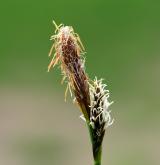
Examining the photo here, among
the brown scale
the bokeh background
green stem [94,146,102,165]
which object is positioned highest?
the bokeh background

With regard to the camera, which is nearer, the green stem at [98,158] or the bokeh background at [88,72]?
the green stem at [98,158]

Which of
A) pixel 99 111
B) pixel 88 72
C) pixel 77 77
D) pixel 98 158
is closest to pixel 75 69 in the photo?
pixel 77 77

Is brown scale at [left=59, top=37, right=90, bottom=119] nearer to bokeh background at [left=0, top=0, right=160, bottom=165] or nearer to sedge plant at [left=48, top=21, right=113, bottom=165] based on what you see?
sedge plant at [left=48, top=21, right=113, bottom=165]

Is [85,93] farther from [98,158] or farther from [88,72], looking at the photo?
[88,72]

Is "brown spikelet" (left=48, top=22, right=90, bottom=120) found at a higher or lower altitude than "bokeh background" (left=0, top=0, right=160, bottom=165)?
lower

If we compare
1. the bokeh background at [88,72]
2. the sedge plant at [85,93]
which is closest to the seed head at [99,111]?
the sedge plant at [85,93]

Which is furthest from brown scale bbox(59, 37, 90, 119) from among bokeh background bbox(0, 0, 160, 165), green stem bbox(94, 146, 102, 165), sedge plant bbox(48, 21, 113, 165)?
bokeh background bbox(0, 0, 160, 165)

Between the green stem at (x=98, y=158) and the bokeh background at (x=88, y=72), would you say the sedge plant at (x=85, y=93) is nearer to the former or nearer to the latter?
the green stem at (x=98, y=158)
